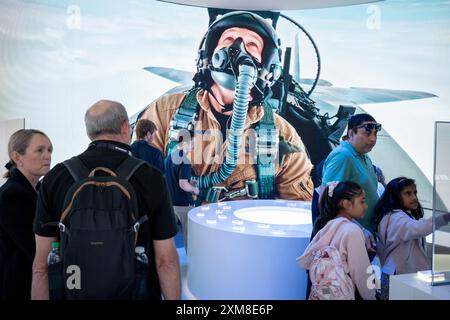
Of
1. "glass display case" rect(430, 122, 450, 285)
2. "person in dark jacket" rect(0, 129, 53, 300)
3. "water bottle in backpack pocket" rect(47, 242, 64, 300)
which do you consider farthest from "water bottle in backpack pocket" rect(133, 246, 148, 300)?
"glass display case" rect(430, 122, 450, 285)

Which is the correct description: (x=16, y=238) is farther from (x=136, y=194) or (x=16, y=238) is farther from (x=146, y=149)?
(x=146, y=149)

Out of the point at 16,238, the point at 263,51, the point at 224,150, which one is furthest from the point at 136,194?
the point at 263,51

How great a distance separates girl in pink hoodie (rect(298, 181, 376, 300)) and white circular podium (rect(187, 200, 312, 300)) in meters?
0.74

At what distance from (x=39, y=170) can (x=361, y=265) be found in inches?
76.5

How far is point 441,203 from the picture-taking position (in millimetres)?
2213

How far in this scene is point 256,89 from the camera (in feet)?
23.9

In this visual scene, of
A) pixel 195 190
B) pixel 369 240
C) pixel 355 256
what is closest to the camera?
pixel 355 256

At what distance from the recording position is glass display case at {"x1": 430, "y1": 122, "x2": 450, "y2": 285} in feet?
7.18

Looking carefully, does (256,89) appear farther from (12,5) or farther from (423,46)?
(12,5)

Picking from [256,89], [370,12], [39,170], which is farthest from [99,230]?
[370,12]

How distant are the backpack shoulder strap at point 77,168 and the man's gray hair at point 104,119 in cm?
14

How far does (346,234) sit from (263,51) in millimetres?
4900

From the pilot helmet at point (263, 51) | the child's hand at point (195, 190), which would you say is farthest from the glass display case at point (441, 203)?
the pilot helmet at point (263, 51)

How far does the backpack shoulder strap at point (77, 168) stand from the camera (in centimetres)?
Answer: 185
